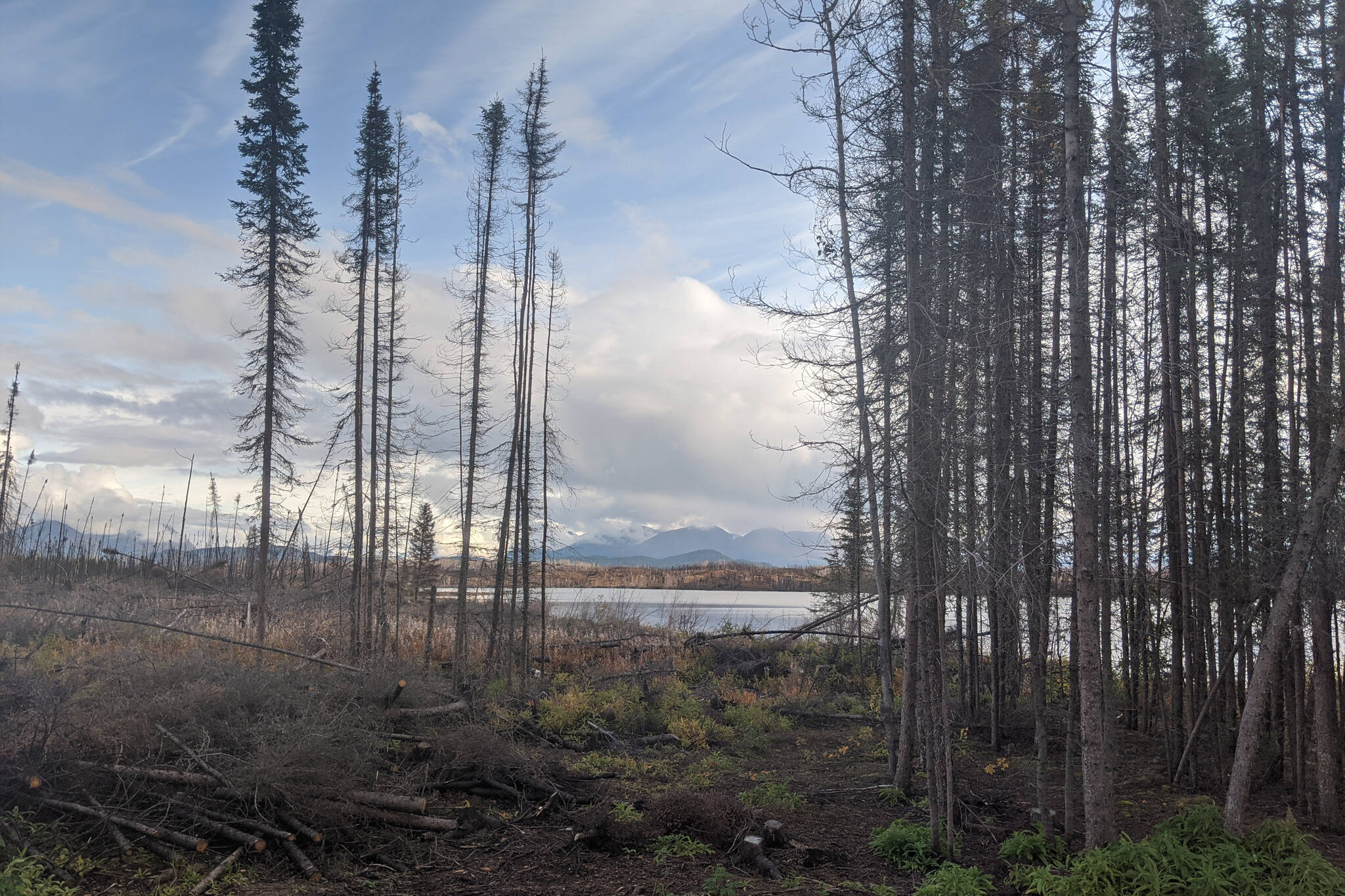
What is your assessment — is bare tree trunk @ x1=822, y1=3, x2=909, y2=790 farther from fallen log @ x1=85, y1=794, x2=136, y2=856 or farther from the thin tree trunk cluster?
fallen log @ x1=85, y1=794, x2=136, y2=856

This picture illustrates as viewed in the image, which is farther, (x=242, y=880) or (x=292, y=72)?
(x=292, y=72)

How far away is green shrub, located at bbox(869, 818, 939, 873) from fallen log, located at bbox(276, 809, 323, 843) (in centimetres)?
451

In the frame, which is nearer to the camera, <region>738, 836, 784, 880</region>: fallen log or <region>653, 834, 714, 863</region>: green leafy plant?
<region>738, 836, 784, 880</region>: fallen log

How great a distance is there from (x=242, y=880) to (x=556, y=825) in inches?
106

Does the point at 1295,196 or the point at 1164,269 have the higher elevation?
the point at 1295,196

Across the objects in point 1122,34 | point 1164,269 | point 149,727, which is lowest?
point 149,727

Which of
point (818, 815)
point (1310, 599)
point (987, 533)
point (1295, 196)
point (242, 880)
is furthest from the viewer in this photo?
point (1295, 196)

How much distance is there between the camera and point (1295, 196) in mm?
7922

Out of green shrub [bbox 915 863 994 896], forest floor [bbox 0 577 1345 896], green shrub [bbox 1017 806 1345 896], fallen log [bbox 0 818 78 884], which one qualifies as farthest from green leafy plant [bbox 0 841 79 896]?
green shrub [bbox 1017 806 1345 896]

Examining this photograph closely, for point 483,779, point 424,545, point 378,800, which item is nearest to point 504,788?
point 483,779

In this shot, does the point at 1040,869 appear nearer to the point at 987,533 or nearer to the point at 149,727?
the point at 987,533

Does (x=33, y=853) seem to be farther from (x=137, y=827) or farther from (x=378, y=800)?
(x=378, y=800)

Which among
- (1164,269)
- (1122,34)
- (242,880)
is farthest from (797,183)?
(242,880)

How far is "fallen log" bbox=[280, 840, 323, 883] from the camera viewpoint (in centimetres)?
540
